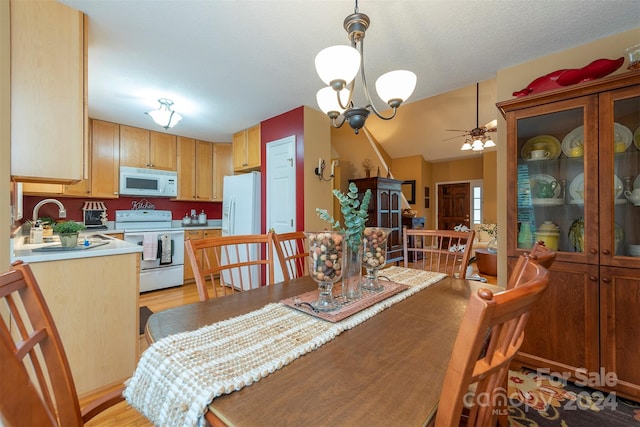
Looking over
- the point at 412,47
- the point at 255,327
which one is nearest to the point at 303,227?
the point at 412,47

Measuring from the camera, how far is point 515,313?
17.4 inches

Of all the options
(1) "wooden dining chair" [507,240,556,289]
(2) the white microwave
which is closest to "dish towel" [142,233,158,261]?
(2) the white microwave

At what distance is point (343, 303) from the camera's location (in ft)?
3.60

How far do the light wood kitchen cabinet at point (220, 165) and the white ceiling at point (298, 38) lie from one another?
1852mm

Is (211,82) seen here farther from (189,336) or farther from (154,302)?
(154,302)

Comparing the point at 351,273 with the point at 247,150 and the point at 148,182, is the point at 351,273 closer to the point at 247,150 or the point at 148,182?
the point at 247,150

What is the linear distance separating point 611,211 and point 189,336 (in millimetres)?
2284

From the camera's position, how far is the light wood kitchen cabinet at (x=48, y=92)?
4.81 feet

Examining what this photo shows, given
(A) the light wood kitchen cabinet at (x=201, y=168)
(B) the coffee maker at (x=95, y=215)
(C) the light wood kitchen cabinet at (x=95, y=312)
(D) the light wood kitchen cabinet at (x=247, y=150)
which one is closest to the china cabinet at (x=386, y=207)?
(D) the light wood kitchen cabinet at (x=247, y=150)

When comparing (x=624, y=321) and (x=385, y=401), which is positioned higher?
(x=385, y=401)

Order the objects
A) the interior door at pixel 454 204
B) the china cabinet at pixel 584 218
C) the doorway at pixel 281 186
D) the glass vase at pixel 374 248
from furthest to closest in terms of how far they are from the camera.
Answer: the interior door at pixel 454 204 → the doorway at pixel 281 186 → the china cabinet at pixel 584 218 → the glass vase at pixel 374 248

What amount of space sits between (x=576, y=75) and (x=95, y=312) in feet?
11.1

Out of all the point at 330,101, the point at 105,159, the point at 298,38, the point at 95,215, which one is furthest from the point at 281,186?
the point at 95,215

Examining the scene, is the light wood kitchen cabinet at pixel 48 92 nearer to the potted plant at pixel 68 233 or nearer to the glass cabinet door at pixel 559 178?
the potted plant at pixel 68 233
